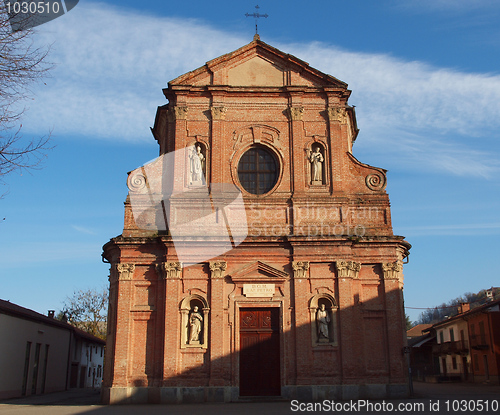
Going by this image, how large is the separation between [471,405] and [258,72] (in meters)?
14.2

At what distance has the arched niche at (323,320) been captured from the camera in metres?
18.6

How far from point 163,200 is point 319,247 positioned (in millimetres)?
6053

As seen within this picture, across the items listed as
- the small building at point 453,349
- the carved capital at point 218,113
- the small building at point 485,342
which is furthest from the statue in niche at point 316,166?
the small building at point 453,349

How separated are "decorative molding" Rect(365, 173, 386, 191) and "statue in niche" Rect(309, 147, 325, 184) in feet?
5.92

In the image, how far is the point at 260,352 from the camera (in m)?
18.7

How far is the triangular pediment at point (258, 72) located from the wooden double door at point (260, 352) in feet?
29.5

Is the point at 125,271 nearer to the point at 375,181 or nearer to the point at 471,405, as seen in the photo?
the point at 375,181

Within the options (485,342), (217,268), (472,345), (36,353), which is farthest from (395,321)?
(472,345)

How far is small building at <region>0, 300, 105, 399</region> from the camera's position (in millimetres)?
22922

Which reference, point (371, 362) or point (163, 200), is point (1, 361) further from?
point (371, 362)

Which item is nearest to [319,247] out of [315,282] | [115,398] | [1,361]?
[315,282]

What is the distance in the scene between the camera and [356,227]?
19.9 m

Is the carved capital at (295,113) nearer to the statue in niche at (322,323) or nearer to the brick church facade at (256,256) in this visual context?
the brick church facade at (256,256)

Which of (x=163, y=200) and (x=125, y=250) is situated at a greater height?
(x=163, y=200)
